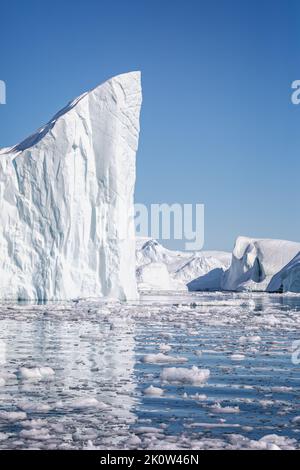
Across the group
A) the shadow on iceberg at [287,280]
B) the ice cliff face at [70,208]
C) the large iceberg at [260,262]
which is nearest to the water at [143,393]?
the ice cliff face at [70,208]

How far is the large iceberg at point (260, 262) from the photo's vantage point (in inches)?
2888

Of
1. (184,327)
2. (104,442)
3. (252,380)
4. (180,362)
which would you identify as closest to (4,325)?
(184,327)

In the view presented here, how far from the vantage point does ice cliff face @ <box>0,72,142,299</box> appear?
95.4 feet

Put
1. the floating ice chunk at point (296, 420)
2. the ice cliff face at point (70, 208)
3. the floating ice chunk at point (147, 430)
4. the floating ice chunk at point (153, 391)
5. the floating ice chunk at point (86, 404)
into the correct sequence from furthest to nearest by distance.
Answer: the ice cliff face at point (70, 208)
the floating ice chunk at point (153, 391)
the floating ice chunk at point (86, 404)
the floating ice chunk at point (296, 420)
the floating ice chunk at point (147, 430)

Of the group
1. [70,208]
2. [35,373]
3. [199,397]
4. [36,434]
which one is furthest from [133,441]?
[70,208]

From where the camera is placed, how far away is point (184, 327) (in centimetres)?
1591

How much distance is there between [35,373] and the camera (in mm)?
7957

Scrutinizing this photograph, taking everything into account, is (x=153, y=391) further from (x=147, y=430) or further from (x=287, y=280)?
(x=287, y=280)

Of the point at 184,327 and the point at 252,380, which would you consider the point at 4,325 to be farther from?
the point at 252,380

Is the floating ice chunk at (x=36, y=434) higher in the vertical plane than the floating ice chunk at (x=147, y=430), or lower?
higher

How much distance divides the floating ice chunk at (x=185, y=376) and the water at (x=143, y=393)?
6 centimetres

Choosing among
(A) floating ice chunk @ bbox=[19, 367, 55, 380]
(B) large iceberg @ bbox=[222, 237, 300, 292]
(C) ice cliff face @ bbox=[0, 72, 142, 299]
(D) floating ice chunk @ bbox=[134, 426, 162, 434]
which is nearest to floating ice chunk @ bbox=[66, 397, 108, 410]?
(D) floating ice chunk @ bbox=[134, 426, 162, 434]

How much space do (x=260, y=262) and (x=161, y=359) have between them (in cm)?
6748

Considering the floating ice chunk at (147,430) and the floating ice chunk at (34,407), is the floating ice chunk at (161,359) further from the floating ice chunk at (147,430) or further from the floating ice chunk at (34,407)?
the floating ice chunk at (147,430)
